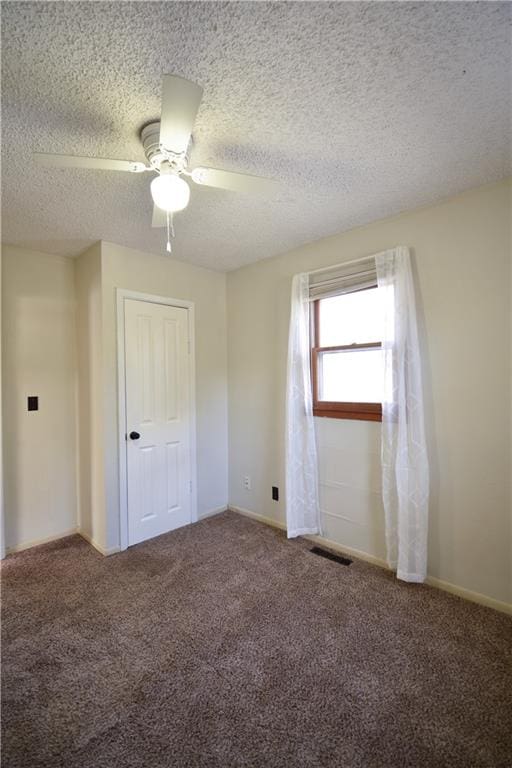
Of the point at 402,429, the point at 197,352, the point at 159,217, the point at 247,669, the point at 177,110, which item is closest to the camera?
the point at 177,110

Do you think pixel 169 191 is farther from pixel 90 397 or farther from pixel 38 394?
pixel 38 394

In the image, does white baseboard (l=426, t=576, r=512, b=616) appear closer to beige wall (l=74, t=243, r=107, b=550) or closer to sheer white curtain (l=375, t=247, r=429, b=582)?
sheer white curtain (l=375, t=247, r=429, b=582)

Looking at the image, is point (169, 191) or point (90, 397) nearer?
point (169, 191)

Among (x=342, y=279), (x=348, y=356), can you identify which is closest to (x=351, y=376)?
(x=348, y=356)

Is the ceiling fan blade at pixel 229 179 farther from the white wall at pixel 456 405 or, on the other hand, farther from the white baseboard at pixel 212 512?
the white baseboard at pixel 212 512

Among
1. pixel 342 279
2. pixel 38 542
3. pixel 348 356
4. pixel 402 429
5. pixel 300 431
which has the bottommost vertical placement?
pixel 38 542

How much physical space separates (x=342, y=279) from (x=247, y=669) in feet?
8.23

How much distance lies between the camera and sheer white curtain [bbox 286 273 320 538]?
9.23 feet

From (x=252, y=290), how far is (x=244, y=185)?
1864mm

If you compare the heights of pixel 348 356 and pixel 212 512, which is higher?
pixel 348 356

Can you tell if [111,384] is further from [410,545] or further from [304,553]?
[410,545]

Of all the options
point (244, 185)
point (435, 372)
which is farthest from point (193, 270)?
point (435, 372)

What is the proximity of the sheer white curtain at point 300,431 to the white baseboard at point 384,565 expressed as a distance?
0.16 m

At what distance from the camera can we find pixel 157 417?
305 cm
